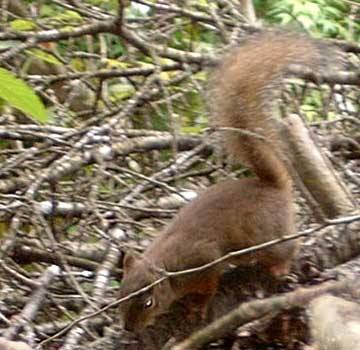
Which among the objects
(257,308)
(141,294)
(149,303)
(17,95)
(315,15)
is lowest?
(315,15)

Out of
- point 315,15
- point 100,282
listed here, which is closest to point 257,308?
point 100,282

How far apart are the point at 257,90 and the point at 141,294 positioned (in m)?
0.57

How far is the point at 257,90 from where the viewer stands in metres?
2.41

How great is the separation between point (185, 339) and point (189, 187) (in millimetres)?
1011

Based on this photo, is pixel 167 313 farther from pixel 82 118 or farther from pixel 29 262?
pixel 82 118

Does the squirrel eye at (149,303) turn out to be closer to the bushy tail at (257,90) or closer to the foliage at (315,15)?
the bushy tail at (257,90)

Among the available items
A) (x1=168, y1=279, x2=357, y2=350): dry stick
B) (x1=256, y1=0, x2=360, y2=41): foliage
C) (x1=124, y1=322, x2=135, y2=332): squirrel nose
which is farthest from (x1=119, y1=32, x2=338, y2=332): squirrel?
(x1=256, y1=0, x2=360, y2=41): foliage

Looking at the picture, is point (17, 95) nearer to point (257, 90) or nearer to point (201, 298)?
point (201, 298)

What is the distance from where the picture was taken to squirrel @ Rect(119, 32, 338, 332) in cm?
235

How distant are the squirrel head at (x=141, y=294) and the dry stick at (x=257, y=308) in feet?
1.01

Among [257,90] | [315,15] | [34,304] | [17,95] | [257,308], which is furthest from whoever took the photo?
[315,15]

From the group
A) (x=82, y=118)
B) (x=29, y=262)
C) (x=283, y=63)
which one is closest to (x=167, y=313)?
(x=29, y=262)

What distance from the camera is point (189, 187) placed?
2867 millimetres

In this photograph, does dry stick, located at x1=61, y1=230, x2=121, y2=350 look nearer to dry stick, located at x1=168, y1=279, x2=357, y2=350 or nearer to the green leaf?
dry stick, located at x1=168, y1=279, x2=357, y2=350
